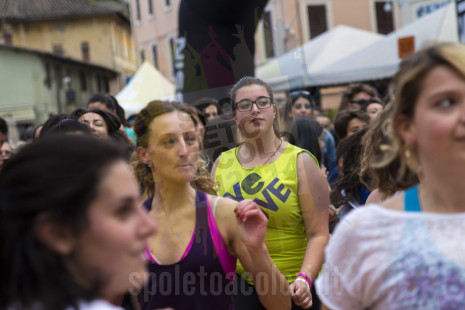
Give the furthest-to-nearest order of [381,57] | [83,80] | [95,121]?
1. [83,80]
2. [381,57]
3. [95,121]

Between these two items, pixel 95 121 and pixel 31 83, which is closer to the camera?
pixel 95 121

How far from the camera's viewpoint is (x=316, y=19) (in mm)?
28109

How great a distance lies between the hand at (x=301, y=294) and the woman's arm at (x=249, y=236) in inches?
17.0

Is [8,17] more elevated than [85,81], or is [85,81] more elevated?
[8,17]

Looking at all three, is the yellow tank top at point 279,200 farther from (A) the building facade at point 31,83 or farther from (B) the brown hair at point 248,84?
(A) the building facade at point 31,83

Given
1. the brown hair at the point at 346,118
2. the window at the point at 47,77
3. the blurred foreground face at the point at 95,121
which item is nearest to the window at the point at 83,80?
the window at the point at 47,77

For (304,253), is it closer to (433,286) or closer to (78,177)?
(433,286)

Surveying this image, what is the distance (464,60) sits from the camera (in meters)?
1.71

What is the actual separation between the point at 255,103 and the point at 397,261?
174 centimetres

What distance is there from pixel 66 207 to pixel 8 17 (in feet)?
164

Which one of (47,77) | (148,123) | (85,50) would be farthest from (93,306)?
(85,50)

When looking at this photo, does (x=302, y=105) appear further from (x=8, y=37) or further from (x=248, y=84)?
(x=8, y=37)

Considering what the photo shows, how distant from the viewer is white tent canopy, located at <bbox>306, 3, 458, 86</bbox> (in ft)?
32.7

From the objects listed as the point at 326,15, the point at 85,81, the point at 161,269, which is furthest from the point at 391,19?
the point at 161,269
